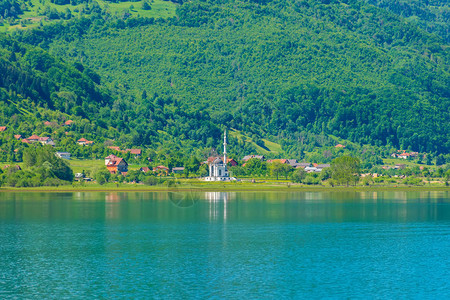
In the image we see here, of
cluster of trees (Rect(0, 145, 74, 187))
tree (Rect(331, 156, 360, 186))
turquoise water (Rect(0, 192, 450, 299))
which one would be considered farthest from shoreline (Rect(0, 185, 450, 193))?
turquoise water (Rect(0, 192, 450, 299))

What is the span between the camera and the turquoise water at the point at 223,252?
5562 centimetres

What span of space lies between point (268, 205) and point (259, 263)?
6551 centimetres

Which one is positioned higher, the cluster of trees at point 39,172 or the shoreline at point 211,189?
the cluster of trees at point 39,172

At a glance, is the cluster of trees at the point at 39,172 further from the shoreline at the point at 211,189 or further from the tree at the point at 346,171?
the tree at the point at 346,171

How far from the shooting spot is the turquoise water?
2190 inches

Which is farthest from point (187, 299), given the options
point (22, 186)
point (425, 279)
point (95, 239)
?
point (22, 186)

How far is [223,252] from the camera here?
7219 cm

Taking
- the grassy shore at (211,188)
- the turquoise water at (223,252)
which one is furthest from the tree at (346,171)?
the turquoise water at (223,252)

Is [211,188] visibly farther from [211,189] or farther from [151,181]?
[151,181]

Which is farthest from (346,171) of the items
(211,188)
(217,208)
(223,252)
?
(223,252)

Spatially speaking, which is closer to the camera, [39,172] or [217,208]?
[217,208]

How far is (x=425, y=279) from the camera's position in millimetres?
59594

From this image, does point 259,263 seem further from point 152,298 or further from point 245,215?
point 245,215

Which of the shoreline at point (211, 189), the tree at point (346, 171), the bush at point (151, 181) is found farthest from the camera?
the tree at point (346, 171)
